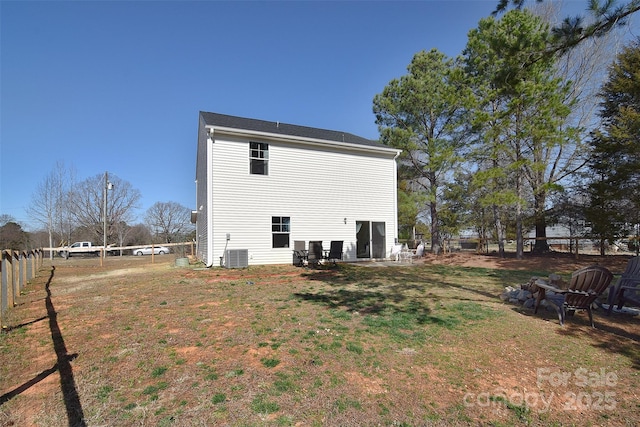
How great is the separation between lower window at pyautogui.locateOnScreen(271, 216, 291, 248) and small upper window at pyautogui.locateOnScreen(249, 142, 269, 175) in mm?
2042

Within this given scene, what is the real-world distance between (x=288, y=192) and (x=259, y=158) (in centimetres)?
186

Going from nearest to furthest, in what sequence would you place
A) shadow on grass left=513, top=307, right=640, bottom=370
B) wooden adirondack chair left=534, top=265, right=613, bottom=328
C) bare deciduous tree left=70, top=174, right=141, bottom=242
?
1. shadow on grass left=513, top=307, right=640, bottom=370
2. wooden adirondack chair left=534, top=265, right=613, bottom=328
3. bare deciduous tree left=70, top=174, right=141, bottom=242

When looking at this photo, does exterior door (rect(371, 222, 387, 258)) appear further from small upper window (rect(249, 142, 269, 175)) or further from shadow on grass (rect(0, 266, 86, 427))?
shadow on grass (rect(0, 266, 86, 427))

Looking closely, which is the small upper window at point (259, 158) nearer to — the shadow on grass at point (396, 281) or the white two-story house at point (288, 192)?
the white two-story house at point (288, 192)

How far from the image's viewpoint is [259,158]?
12.8 meters

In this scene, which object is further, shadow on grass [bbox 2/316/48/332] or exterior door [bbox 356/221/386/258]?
exterior door [bbox 356/221/386/258]

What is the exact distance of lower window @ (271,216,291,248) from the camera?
1286 centimetres

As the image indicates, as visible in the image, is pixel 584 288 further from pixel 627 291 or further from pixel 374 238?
pixel 374 238

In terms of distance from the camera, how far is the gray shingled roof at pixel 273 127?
1315cm

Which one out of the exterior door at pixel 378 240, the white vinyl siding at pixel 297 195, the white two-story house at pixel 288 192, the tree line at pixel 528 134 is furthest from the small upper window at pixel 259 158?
the tree line at pixel 528 134

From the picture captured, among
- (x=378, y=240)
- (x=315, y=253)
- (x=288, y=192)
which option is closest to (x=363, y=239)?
(x=378, y=240)

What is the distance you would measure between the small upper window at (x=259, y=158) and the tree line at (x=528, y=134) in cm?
892

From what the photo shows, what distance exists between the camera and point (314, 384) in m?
2.91

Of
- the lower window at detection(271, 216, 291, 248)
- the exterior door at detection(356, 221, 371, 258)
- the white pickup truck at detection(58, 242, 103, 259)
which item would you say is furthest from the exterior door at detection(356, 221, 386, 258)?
the white pickup truck at detection(58, 242, 103, 259)
